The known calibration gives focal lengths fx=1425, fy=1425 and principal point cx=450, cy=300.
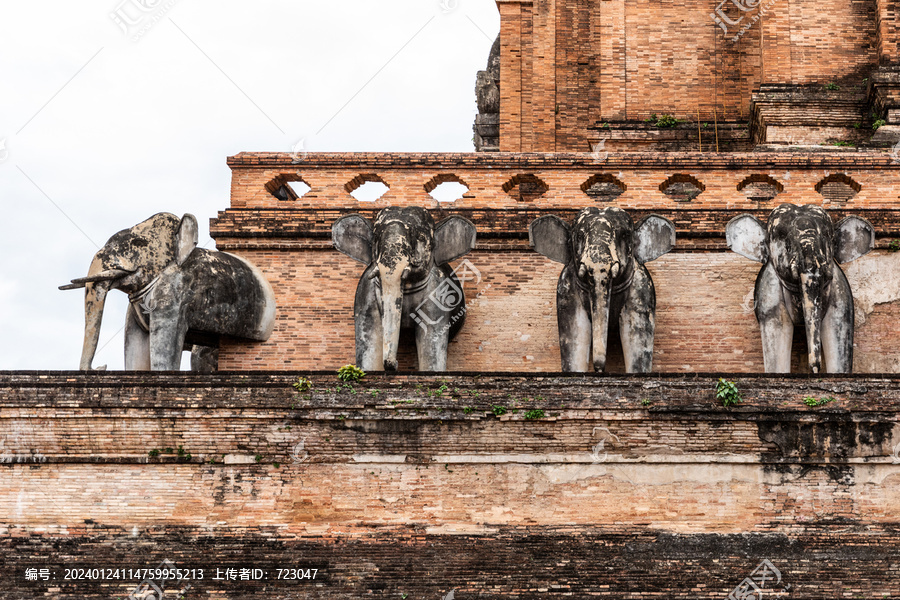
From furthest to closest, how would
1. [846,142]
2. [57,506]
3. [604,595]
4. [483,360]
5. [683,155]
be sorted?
1. [846,142]
2. [683,155]
3. [483,360]
4. [57,506]
5. [604,595]

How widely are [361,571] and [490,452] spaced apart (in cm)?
167

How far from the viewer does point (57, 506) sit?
40.9ft

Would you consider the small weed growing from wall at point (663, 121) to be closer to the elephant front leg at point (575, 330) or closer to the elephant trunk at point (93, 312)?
the elephant front leg at point (575, 330)

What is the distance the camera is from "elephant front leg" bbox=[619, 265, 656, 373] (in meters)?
A: 14.5

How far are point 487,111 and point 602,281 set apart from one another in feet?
35.9

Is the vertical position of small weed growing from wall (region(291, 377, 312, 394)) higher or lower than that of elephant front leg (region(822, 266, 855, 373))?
lower

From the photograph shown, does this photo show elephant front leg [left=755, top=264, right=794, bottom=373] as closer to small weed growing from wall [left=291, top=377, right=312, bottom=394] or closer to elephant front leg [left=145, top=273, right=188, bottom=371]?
small weed growing from wall [left=291, top=377, right=312, bottom=394]

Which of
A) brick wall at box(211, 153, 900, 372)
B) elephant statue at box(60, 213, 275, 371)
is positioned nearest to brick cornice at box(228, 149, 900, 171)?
brick wall at box(211, 153, 900, 372)

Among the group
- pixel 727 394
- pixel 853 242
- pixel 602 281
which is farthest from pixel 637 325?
pixel 853 242

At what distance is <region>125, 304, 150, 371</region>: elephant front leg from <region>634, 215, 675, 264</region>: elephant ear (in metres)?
5.22

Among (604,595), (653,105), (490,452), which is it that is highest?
(653,105)

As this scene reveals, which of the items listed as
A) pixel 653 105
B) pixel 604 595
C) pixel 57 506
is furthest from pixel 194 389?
pixel 653 105

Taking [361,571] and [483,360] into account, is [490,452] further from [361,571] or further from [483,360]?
[483,360]

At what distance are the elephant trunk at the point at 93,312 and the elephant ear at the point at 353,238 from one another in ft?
7.94
